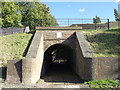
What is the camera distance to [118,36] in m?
16.1

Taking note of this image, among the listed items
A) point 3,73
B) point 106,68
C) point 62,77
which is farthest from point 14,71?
point 106,68

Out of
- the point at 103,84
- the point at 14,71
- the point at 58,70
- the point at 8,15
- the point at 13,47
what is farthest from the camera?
the point at 8,15

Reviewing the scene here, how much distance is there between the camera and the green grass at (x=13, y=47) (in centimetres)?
1303

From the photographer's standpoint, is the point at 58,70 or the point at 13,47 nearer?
the point at 13,47

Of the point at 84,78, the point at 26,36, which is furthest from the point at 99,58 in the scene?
the point at 26,36

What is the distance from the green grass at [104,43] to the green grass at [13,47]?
5664 millimetres

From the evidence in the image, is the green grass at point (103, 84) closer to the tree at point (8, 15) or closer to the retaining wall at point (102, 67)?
the retaining wall at point (102, 67)

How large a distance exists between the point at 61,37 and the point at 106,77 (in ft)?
20.2

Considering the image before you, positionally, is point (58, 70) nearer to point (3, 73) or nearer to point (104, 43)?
point (104, 43)

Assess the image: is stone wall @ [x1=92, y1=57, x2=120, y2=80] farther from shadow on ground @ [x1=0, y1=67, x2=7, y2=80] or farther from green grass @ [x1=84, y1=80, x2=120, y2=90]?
shadow on ground @ [x1=0, y1=67, x2=7, y2=80]

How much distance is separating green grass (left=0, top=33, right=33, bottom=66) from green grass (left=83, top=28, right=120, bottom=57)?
566cm

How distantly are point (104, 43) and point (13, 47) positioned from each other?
7896 mm

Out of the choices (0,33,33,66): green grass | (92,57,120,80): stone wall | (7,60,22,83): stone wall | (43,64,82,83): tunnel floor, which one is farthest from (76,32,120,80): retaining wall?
(0,33,33,66): green grass

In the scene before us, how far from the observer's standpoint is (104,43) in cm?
1480
